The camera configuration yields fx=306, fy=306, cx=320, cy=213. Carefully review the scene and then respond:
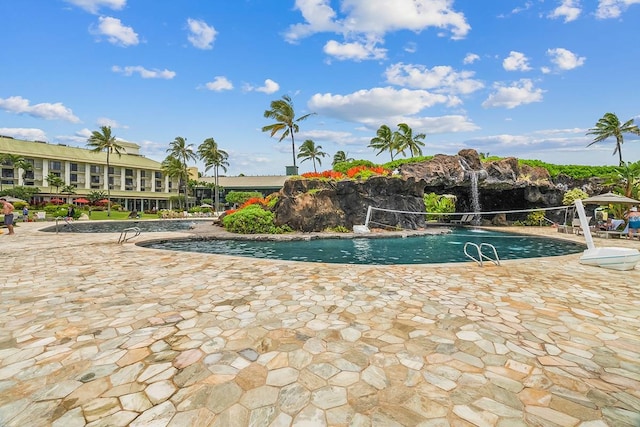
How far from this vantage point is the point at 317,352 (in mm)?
3342

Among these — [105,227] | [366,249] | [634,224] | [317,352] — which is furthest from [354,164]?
[317,352]

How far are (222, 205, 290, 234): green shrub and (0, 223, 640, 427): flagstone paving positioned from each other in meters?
11.8

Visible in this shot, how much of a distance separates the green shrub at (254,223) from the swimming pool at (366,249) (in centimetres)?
243

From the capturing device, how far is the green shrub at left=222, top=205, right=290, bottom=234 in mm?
18188

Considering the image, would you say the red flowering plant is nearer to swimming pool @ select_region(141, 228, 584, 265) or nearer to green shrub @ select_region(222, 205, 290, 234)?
swimming pool @ select_region(141, 228, 584, 265)

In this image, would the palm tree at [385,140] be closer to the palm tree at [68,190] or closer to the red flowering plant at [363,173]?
the red flowering plant at [363,173]

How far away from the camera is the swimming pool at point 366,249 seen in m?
11.3

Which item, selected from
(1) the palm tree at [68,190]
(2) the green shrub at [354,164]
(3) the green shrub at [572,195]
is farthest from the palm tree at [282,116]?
(1) the palm tree at [68,190]

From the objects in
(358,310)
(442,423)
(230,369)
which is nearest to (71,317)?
(230,369)

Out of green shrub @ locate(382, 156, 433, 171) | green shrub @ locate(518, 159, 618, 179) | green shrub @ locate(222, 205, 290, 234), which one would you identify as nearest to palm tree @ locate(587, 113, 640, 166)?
green shrub @ locate(518, 159, 618, 179)

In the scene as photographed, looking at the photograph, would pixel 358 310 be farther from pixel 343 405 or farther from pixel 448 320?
pixel 343 405

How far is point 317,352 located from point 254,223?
50.8 feet

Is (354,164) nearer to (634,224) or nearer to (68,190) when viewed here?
(634,224)

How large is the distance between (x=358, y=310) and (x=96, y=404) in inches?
127
